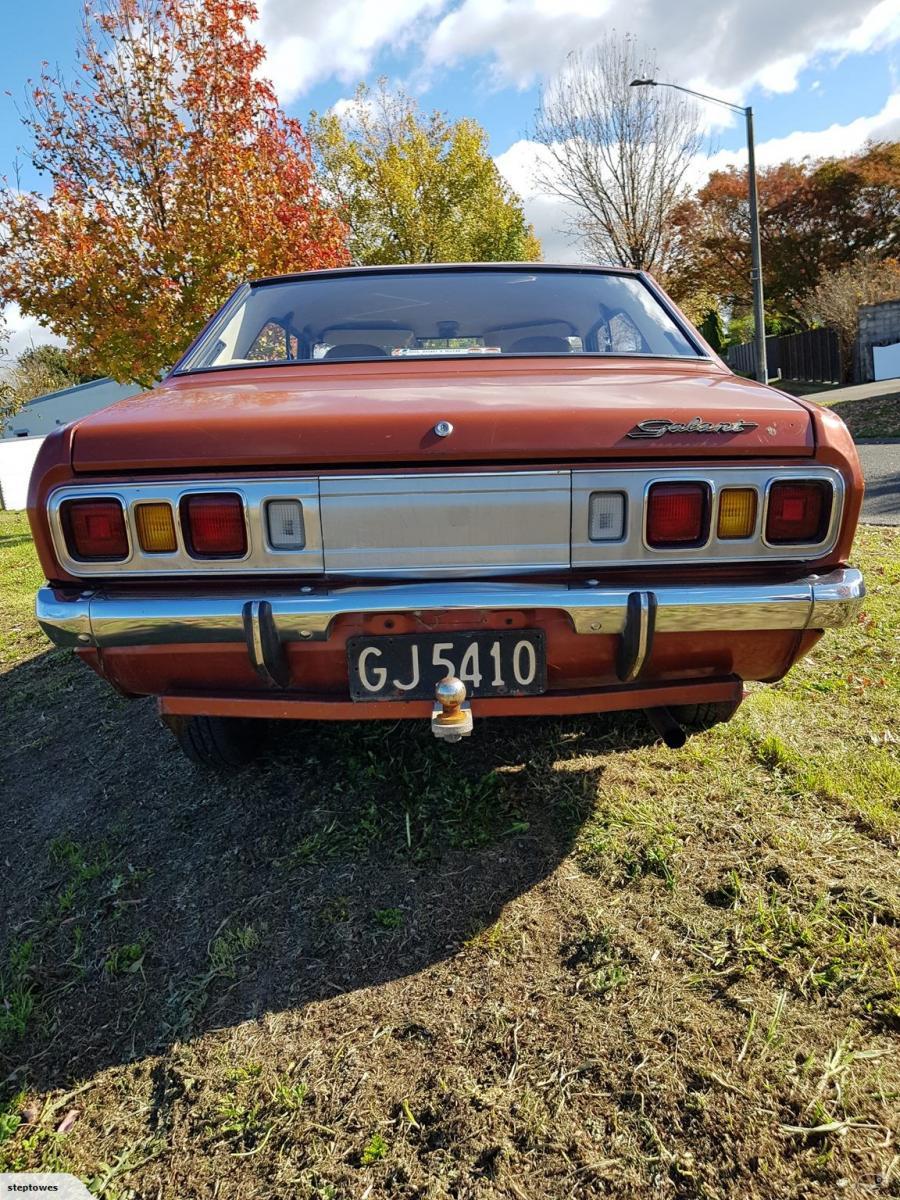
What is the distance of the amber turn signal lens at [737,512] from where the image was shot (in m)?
1.81

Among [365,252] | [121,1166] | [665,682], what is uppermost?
[365,252]

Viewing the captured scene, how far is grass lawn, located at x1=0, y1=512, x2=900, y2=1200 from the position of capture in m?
1.41

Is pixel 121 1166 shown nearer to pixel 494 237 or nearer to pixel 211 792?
pixel 211 792

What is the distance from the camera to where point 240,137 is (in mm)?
8633

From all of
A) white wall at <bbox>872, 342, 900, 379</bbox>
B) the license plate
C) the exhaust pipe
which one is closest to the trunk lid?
the license plate

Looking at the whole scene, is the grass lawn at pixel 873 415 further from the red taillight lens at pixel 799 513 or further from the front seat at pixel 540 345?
the red taillight lens at pixel 799 513

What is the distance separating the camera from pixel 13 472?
690 inches

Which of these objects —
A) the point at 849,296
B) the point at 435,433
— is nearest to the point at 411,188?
the point at 849,296

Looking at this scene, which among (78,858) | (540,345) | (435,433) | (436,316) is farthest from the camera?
(436,316)

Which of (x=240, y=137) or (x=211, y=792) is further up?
(x=240, y=137)

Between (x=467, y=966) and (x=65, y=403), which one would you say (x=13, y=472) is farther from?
(x=65, y=403)

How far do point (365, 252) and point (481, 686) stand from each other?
2644 cm

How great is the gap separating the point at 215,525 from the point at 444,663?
0.65 m

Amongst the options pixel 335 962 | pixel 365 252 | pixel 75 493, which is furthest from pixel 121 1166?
pixel 365 252
